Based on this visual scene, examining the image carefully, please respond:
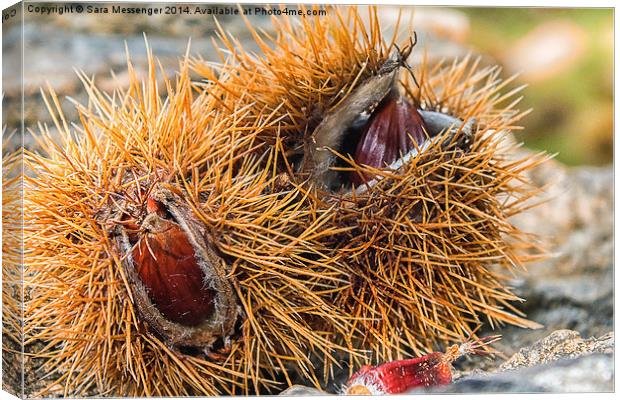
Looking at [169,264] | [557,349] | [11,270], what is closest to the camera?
[169,264]

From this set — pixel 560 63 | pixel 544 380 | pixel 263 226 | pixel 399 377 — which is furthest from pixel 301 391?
pixel 560 63

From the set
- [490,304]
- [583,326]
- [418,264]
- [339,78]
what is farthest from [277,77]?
[583,326]

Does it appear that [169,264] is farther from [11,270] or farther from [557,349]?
[557,349]

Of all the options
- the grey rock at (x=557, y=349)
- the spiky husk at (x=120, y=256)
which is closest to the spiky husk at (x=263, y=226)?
the spiky husk at (x=120, y=256)

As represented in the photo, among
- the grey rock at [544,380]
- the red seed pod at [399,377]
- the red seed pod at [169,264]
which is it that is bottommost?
the grey rock at [544,380]

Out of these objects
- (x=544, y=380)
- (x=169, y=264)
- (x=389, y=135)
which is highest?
(x=389, y=135)

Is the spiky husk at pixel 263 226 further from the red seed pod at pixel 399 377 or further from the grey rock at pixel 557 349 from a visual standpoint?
the grey rock at pixel 557 349

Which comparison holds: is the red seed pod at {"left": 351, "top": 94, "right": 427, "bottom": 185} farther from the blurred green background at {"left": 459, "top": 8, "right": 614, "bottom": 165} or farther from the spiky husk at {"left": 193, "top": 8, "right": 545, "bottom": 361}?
the blurred green background at {"left": 459, "top": 8, "right": 614, "bottom": 165}
